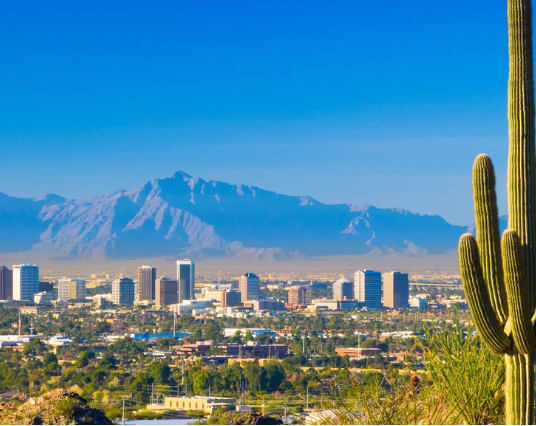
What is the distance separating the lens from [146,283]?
533ft

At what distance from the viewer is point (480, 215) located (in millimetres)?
7770

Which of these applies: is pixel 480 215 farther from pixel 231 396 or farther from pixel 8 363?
pixel 8 363

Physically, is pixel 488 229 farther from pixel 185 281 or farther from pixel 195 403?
pixel 185 281

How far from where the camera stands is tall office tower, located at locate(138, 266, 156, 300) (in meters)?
161

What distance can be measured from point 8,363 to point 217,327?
1699 inches

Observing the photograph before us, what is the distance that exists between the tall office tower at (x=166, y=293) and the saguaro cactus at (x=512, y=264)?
14395 centimetres

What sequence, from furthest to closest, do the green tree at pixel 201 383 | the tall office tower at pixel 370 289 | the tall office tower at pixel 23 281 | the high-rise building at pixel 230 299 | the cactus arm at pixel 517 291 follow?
the tall office tower at pixel 23 281 < the tall office tower at pixel 370 289 < the high-rise building at pixel 230 299 < the green tree at pixel 201 383 < the cactus arm at pixel 517 291

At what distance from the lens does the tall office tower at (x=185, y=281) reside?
159500 millimetres

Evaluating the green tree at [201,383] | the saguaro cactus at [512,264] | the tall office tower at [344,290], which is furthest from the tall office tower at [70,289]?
the saguaro cactus at [512,264]

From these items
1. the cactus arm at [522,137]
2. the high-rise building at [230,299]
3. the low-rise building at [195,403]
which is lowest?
the low-rise building at [195,403]

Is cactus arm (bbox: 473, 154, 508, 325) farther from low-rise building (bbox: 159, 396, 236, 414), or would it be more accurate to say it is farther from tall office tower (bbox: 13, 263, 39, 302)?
tall office tower (bbox: 13, 263, 39, 302)

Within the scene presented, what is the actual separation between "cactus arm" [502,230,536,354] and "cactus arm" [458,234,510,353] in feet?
0.43

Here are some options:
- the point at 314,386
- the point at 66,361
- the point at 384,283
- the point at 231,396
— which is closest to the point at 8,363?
the point at 66,361

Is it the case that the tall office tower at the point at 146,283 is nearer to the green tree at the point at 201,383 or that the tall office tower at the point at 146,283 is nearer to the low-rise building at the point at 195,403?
the green tree at the point at 201,383
